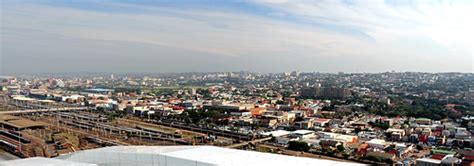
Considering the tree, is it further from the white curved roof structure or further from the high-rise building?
the high-rise building

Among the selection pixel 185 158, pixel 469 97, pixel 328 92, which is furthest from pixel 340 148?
pixel 469 97

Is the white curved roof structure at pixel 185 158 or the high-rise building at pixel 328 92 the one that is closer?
the white curved roof structure at pixel 185 158

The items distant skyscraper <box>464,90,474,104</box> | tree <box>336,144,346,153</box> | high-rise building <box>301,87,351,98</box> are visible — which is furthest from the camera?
high-rise building <box>301,87,351,98</box>

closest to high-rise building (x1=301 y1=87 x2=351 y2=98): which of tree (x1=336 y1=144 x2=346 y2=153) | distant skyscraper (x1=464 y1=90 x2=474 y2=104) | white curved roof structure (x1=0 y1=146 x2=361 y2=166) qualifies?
distant skyscraper (x1=464 y1=90 x2=474 y2=104)

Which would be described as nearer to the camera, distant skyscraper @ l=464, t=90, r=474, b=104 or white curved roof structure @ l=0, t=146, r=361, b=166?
white curved roof structure @ l=0, t=146, r=361, b=166

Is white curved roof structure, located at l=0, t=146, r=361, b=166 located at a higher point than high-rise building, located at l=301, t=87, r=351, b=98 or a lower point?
higher

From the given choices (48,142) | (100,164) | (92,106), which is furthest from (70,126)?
(100,164)

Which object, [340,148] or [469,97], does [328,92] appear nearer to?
[469,97]

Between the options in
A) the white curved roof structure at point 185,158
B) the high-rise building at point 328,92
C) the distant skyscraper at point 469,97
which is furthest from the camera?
the high-rise building at point 328,92

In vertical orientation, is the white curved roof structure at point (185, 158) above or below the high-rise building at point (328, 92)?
above

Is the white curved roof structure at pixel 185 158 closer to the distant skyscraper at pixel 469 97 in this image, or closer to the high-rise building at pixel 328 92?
the distant skyscraper at pixel 469 97

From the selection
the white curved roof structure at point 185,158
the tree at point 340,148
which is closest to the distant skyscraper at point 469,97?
the tree at point 340,148
